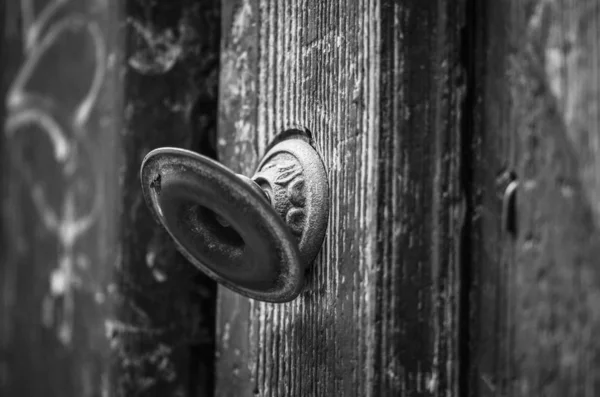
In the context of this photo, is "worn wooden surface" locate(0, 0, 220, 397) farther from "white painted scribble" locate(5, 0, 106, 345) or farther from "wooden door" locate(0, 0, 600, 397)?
"wooden door" locate(0, 0, 600, 397)

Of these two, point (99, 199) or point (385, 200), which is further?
point (99, 199)

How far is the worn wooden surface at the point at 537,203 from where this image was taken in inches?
16.2

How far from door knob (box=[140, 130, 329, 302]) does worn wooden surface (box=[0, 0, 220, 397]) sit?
20 centimetres

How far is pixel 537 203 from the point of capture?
0.43 metres

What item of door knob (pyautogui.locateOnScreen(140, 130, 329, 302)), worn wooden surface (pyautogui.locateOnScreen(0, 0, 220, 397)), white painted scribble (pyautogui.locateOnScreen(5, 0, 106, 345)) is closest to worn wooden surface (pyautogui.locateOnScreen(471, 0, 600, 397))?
door knob (pyautogui.locateOnScreen(140, 130, 329, 302))

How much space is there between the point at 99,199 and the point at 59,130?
157mm

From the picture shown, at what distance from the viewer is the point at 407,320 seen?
40cm

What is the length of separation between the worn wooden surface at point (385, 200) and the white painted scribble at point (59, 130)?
54 cm

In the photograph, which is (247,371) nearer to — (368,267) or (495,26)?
(368,267)

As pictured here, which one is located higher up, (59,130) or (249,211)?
(59,130)

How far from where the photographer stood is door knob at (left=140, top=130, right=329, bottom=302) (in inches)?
13.8

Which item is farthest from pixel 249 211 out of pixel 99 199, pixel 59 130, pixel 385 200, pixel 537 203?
pixel 59 130

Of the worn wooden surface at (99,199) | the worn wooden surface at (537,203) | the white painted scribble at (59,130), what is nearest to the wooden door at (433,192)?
the worn wooden surface at (537,203)

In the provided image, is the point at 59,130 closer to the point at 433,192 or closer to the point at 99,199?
the point at 99,199
